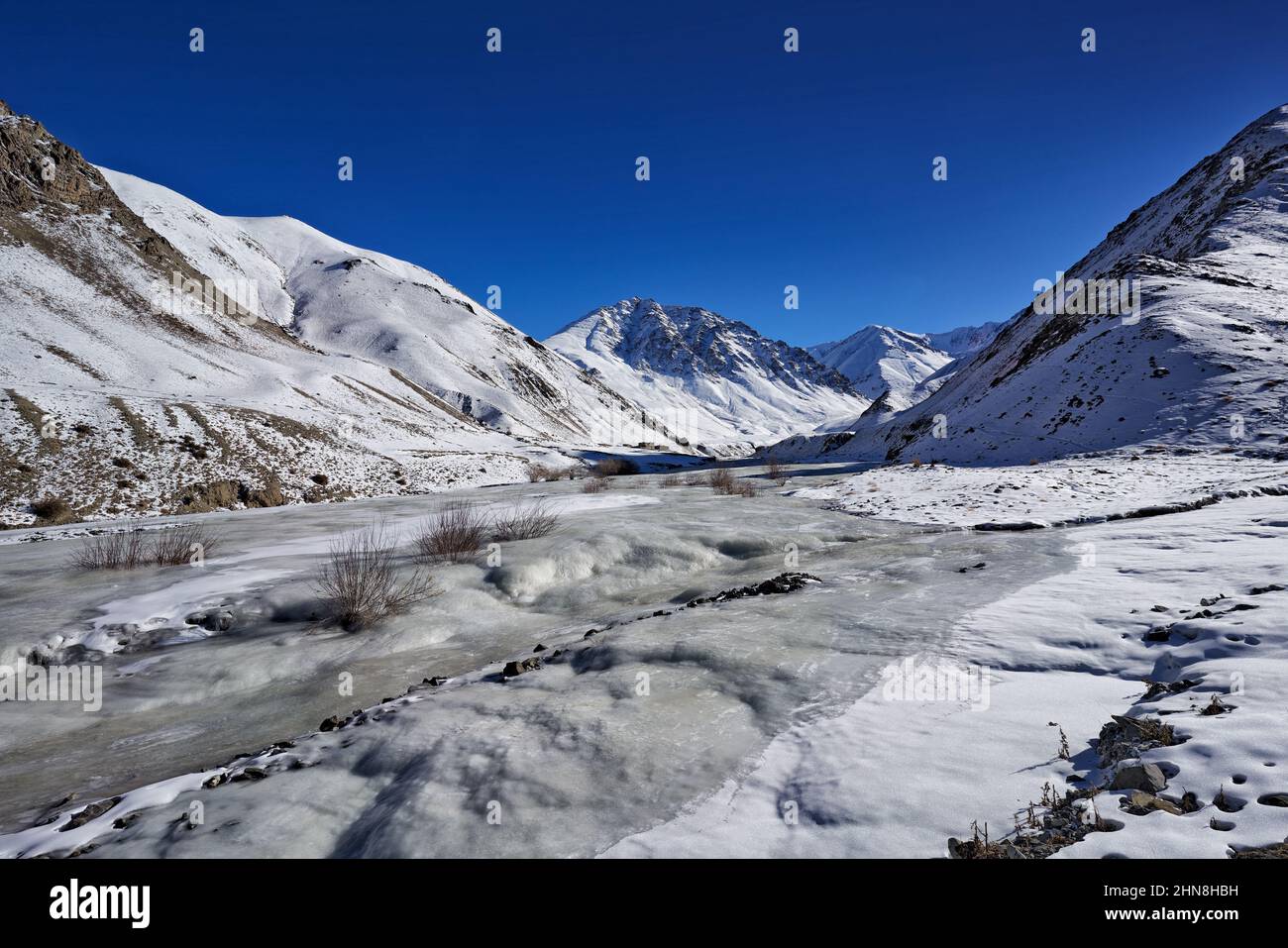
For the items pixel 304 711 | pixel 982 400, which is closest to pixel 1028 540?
pixel 304 711

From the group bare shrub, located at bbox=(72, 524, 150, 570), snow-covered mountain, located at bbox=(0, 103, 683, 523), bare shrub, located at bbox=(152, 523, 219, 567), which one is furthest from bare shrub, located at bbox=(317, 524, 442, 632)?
snow-covered mountain, located at bbox=(0, 103, 683, 523)

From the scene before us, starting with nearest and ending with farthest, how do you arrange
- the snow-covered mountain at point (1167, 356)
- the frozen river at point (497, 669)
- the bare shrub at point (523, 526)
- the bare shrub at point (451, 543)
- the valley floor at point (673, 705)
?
the valley floor at point (673, 705) < the frozen river at point (497, 669) < the bare shrub at point (451, 543) < the bare shrub at point (523, 526) < the snow-covered mountain at point (1167, 356)

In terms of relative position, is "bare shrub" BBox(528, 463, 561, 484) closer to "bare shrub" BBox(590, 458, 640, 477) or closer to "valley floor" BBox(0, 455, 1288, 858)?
"bare shrub" BBox(590, 458, 640, 477)

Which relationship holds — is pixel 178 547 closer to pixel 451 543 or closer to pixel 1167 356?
pixel 451 543

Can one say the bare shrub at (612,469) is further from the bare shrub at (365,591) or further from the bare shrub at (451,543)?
the bare shrub at (365,591)

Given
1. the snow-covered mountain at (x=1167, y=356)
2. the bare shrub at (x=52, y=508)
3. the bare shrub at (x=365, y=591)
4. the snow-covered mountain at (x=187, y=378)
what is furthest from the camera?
the snow-covered mountain at (x=1167, y=356)

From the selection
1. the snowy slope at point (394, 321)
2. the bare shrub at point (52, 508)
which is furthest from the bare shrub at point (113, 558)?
the snowy slope at point (394, 321)
